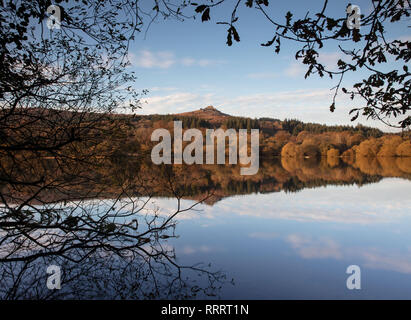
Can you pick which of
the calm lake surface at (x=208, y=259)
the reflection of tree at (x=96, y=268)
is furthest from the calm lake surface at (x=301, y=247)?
the reflection of tree at (x=96, y=268)

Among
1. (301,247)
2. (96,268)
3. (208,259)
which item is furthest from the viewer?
(301,247)

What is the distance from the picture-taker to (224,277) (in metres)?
4.48

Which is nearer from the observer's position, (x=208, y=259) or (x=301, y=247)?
(x=208, y=259)

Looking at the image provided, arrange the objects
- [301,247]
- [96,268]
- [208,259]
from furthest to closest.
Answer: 1. [301,247]
2. [208,259]
3. [96,268]

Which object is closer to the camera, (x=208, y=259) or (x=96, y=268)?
(x=96, y=268)

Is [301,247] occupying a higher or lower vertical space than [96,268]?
lower

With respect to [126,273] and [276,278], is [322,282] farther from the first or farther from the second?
[126,273]

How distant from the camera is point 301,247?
21.1 feet

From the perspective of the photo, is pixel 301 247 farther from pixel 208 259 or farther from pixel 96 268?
pixel 96 268

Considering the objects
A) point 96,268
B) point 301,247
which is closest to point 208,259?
point 96,268

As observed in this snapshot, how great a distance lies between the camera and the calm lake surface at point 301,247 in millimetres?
4273

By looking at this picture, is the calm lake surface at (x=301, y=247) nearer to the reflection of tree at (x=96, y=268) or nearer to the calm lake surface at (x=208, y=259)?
the calm lake surface at (x=208, y=259)

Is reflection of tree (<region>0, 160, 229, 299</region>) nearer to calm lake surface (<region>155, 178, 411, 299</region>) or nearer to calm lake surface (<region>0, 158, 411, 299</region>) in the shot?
calm lake surface (<region>0, 158, 411, 299</region>)
